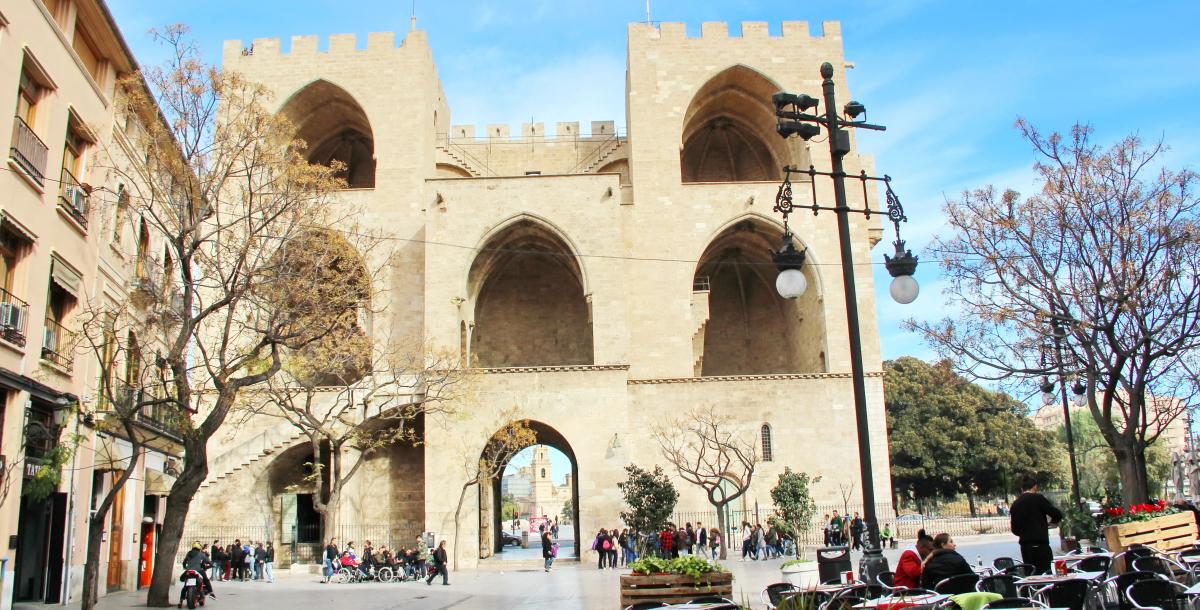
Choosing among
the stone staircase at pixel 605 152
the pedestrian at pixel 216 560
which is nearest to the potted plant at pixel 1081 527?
the pedestrian at pixel 216 560

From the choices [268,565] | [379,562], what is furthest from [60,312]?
[268,565]

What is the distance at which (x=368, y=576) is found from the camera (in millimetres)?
21266

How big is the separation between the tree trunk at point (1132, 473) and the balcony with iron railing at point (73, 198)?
17106mm

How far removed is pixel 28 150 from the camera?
11.9m

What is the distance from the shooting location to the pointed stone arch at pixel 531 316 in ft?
103

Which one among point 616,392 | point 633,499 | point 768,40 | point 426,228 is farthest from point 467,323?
point 768,40

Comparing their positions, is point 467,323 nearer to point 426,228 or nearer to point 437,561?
point 426,228

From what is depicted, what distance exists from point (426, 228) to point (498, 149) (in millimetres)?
9082

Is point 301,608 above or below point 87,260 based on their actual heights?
below

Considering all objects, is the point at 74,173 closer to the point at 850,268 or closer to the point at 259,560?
the point at 850,268

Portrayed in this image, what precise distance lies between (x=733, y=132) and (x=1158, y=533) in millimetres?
23943

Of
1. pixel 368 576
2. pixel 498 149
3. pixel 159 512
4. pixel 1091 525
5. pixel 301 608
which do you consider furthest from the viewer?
pixel 498 149

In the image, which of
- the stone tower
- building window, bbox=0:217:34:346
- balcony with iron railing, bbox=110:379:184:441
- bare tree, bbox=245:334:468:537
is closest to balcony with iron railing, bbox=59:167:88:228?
building window, bbox=0:217:34:346

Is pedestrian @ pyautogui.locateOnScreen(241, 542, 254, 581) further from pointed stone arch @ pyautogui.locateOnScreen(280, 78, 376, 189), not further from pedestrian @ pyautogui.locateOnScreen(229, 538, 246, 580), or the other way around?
pointed stone arch @ pyautogui.locateOnScreen(280, 78, 376, 189)
